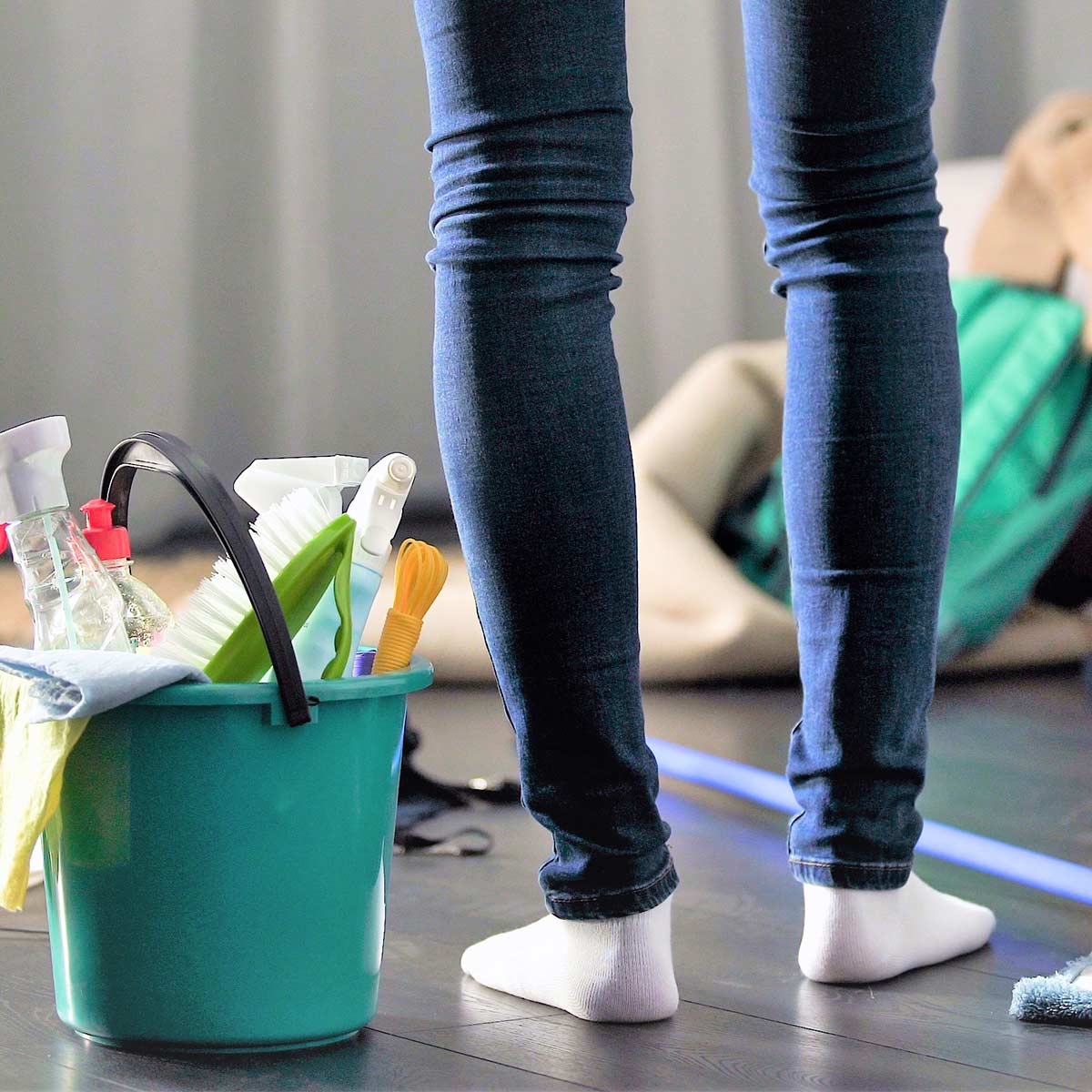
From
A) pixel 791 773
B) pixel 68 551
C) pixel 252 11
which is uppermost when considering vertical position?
pixel 252 11

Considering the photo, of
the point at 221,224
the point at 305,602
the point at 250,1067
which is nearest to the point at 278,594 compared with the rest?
the point at 305,602

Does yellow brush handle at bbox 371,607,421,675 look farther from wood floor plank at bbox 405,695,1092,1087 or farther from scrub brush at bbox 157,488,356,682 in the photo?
wood floor plank at bbox 405,695,1092,1087

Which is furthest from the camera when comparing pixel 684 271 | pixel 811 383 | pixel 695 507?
pixel 684 271

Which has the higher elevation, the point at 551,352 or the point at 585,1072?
the point at 551,352

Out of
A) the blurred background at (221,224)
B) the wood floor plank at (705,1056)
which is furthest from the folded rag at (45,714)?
the blurred background at (221,224)

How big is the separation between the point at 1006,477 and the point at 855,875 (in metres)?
1.31

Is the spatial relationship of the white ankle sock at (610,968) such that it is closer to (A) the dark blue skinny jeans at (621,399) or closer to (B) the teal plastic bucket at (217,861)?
(A) the dark blue skinny jeans at (621,399)

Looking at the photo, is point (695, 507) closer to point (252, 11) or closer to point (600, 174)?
point (252, 11)

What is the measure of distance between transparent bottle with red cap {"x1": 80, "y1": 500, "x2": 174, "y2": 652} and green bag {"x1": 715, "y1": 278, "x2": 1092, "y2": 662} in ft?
4.30

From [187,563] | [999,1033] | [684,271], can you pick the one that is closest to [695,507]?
[187,563]

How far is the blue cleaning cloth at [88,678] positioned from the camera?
0.65 meters

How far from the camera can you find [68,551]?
75 cm

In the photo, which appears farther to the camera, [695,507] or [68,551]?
[695,507]

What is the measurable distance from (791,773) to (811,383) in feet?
0.73
